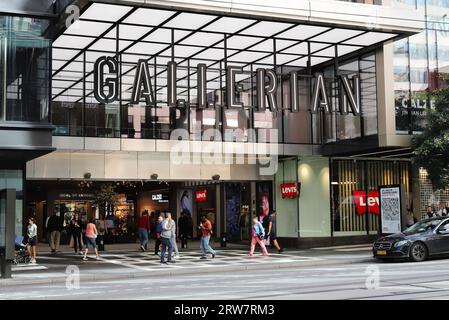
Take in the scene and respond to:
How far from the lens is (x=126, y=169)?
2688 centimetres

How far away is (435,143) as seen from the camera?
2392 cm

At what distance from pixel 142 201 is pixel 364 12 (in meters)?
23.6

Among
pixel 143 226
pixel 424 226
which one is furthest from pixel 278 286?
pixel 143 226

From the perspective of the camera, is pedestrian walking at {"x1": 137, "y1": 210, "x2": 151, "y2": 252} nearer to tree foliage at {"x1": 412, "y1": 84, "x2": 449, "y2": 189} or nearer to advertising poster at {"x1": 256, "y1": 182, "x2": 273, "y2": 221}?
advertising poster at {"x1": 256, "y1": 182, "x2": 273, "y2": 221}

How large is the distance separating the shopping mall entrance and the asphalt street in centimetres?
1267

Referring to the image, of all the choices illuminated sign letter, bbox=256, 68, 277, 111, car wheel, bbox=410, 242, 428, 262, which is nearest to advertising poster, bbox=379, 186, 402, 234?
car wheel, bbox=410, 242, 428, 262

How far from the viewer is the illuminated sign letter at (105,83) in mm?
21656

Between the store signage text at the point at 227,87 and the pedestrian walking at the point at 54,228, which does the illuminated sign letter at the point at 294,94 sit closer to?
the store signage text at the point at 227,87

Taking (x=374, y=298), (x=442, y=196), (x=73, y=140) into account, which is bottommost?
(x=374, y=298)

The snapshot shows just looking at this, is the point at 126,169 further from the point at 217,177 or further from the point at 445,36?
the point at 445,36

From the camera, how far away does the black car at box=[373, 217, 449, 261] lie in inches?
781

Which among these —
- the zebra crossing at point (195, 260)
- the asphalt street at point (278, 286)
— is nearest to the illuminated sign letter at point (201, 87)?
the zebra crossing at point (195, 260)

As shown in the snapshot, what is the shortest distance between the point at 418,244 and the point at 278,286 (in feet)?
25.9
